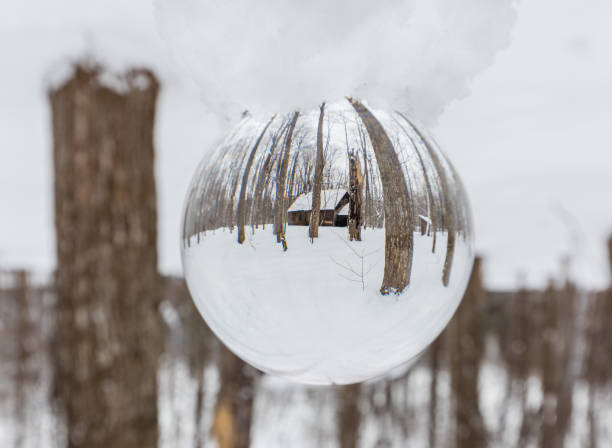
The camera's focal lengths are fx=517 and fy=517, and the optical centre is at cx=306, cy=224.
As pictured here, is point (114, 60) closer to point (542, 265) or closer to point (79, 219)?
point (79, 219)

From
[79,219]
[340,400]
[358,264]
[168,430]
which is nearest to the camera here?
[358,264]

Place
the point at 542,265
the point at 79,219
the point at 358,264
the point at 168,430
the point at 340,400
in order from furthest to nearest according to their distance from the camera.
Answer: the point at 168,430 < the point at 340,400 < the point at 542,265 < the point at 79,219 < the point at 358,264

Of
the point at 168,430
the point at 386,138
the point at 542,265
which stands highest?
the point at 386,138

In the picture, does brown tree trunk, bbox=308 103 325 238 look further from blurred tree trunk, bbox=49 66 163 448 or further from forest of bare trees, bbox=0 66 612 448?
blurred tree trunk, bbox=49 66 163 448

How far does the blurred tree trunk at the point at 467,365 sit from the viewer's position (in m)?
2.88

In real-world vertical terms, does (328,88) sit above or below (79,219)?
above

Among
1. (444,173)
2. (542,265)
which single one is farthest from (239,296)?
(542,265)

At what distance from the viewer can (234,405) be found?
190 cm

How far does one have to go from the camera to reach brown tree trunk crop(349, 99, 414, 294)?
415 millimetres

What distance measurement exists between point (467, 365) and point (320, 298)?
9.09ft

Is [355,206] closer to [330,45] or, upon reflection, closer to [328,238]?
[328,238]

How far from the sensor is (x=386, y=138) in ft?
1.42

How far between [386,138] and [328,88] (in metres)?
0.07

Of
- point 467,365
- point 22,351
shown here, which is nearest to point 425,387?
point 467,365
